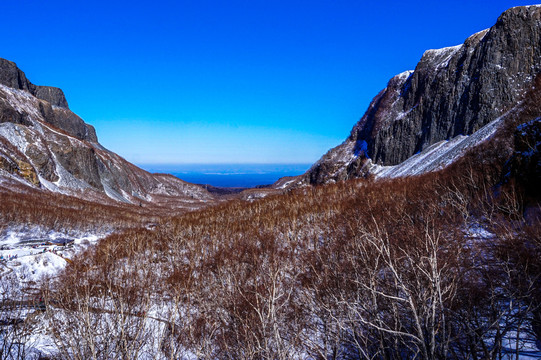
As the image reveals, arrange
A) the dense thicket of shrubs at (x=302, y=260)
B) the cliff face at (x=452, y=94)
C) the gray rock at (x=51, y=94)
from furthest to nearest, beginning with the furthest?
1. the gray rock at (x=51, y=94)
2. the cliff face at (x=452, y=94)
3. the dense thicket of shrubs at (x=302, y=260)

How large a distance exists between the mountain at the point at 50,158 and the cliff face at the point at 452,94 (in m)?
56.1

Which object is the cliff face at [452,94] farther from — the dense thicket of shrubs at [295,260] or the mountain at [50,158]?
the mountain at [50,158]

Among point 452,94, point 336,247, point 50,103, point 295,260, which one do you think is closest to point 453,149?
point 452,94

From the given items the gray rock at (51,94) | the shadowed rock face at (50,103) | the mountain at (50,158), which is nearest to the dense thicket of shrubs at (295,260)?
the mountain at (50,158)

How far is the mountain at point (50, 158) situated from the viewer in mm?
58625

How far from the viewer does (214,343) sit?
14180mm

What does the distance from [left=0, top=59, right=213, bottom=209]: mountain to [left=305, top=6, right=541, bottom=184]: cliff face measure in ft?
184

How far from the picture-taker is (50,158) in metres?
67.7

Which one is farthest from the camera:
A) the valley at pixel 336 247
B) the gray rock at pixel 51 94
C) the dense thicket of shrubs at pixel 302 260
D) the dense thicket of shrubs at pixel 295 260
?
the gray rock at pixel 51 94

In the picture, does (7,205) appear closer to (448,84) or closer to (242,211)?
(242,211)

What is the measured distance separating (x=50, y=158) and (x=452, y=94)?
88.5 m

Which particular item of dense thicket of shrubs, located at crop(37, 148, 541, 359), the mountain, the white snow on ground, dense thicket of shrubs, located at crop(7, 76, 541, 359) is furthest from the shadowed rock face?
dense thicket of shrubs, located at crop(37, 148, 541, 359)

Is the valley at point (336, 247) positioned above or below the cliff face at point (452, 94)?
below

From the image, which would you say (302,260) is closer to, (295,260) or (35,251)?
(295,260)
